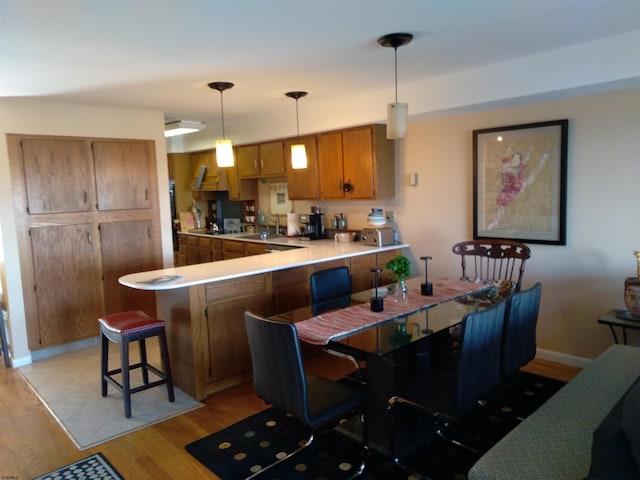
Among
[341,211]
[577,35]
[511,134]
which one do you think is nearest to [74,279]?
[341,211]

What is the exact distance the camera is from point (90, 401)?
10.6 feet

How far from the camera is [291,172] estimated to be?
17.2ft

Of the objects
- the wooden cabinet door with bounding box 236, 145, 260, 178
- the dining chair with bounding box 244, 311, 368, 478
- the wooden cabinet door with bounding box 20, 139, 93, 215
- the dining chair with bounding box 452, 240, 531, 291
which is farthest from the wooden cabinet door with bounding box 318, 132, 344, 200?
the dining chair with bounding box 244, 311, 368, 478

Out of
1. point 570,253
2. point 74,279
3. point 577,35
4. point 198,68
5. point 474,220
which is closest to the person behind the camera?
point 577,35

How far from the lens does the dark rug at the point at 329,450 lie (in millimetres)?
2342

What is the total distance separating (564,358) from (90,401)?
3.60 meters

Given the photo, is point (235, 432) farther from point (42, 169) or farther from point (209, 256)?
point (209, 256)

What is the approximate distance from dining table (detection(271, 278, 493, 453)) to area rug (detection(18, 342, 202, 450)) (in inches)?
46.2

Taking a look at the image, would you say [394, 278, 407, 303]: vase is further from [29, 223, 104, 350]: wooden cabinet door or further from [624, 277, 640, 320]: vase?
[29, 223, 104, 350]: wooden cabinet door

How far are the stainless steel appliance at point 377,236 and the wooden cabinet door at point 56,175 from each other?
105 inches

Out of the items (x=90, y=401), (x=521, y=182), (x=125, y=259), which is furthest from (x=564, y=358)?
(x=125, y=259)

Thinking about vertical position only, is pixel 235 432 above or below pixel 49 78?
below

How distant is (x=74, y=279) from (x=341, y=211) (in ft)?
9.18

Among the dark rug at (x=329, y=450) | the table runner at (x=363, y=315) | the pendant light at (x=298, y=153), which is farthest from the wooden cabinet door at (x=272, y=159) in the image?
the dark rug at (x=329, y=450)
